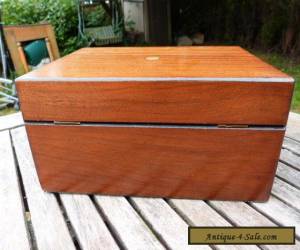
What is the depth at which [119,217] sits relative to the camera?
0.96 meters

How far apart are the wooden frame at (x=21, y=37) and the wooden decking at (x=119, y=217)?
2.13 m

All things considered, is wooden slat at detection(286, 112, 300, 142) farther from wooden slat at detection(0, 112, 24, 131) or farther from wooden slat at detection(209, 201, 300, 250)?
wooden slat at detection(0, 112, 24, 131)

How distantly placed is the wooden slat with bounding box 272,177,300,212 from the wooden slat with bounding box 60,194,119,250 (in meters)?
0.53

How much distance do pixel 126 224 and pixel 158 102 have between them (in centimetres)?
36

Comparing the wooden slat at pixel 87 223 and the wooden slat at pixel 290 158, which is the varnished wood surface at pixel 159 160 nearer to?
the wooden slat at pixel 87 223

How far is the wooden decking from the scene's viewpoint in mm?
881

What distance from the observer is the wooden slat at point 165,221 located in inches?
34.2

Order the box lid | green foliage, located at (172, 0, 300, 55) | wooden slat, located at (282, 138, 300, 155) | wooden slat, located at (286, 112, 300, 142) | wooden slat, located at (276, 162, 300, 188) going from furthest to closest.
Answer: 1. green foliage, located at (172, 0, 300, 55)
2. wooden slat, located at (286, 112, 300, 142)
3. wooden slat, located at (282, 138, 300, 155)
4. wooden slat, located at (276, 162, 300, 188)
5. the box lid

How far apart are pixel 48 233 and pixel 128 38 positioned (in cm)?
460

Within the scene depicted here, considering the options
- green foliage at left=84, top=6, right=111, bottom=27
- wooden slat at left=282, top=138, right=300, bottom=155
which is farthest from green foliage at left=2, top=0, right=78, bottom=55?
wooden slat at left=282, top=138, right=300, bottom=155

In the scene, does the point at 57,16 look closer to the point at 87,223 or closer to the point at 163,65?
the point at 163,65

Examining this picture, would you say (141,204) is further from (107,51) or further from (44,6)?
(44,6)

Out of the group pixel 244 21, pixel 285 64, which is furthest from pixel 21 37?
pixel 244 21

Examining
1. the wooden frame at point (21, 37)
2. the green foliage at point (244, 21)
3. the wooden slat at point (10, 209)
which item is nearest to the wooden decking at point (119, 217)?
the wooden slat at point (10, 209)
